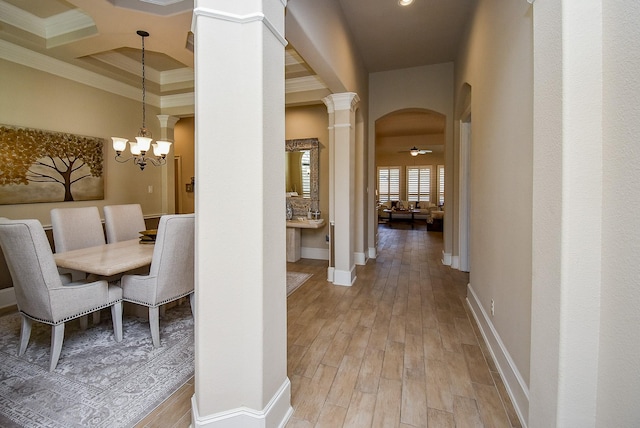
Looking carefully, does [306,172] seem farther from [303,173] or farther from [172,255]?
[172,255]

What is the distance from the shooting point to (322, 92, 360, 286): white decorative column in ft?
12.3

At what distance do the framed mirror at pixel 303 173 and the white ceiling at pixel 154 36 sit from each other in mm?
1015

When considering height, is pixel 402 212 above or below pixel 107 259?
above

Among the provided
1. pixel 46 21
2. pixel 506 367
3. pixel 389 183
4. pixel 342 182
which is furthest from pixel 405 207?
pixel 46 21

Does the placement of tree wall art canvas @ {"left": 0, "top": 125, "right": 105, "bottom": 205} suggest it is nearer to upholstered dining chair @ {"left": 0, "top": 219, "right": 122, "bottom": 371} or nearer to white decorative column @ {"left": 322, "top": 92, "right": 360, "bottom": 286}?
upholstered dining chair @ {"left": 0, "top": 219, "right": 122, "bottom": 371}

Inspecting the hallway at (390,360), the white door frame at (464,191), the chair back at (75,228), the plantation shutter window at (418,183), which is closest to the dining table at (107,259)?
the chair back at (75,228)

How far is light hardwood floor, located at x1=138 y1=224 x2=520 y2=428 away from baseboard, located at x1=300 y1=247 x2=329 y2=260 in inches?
62.3

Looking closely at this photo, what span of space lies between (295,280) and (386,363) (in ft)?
7.07

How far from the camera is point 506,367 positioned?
1.82 metres

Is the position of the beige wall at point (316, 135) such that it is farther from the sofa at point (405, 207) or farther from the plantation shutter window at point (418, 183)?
the plantation shutter window at point (418, 183)

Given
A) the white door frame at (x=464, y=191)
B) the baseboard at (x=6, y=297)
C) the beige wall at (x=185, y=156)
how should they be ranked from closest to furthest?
the baseboard at (x=6, y=297)
the white door frame at (x=464, y=191)
the beige wall at (x=185, y=156)

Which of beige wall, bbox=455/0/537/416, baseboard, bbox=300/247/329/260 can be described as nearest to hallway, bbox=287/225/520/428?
beige wall, bbox=455/0/537/416

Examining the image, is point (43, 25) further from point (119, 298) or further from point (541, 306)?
point (541, 306)

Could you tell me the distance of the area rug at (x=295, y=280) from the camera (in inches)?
146
